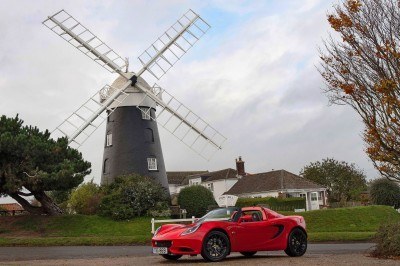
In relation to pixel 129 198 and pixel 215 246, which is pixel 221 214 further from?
pixel 129 198

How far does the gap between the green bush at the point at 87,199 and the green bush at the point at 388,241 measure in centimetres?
2602

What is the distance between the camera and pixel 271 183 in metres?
56.7

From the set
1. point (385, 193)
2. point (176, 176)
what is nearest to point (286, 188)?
point (385, 193)

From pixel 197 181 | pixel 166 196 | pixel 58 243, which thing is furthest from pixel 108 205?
pixel 197 181

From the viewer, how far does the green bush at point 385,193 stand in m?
45.8

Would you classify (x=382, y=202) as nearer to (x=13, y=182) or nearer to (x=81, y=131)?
(x=81, y=131)

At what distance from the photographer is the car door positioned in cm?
1241

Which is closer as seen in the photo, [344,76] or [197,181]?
[344,76]

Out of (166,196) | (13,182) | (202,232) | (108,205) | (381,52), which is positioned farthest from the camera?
(166,196)

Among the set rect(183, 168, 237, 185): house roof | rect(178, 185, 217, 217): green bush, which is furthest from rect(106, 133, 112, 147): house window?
rect(183, 168, 237, 185): house roof

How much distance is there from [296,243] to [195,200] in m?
24.8

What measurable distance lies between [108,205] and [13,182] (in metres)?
7.93

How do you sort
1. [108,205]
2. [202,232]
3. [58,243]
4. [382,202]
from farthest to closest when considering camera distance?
1. [382,202]
2. [108,205]
3. [58,243]
4. [202,232]

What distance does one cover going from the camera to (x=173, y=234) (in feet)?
39.8
